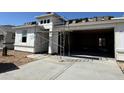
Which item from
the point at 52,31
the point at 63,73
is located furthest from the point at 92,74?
the point at 52,31

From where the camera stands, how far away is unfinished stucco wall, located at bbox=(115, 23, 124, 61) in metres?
9.59

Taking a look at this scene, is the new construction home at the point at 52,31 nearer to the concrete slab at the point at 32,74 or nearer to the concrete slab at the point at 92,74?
the concrete slab at the point at 92,74

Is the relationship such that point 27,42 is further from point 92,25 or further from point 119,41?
point 119,41

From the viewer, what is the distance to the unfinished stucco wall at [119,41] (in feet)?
31.4

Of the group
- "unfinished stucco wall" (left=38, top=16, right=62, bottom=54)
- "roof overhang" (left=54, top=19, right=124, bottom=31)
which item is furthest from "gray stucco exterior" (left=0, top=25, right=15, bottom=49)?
"roof overhang" (left=54, top=19, right=124, bottom=31)

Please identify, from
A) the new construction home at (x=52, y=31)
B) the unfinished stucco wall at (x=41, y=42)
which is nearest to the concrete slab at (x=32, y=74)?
the new construction home at (x=52, y=31)

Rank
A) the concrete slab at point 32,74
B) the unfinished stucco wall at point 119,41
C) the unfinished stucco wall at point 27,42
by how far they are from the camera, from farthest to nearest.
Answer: the unfinished stucco wall at point 27,42, the unfinished stucco wall at point 119,41, the concrete slab at point 32,74

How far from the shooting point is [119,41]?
9.73 m

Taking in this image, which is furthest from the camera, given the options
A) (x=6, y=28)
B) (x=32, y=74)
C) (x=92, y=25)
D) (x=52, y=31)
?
(x=6, y=28)

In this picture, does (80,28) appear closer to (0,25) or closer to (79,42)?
(79,42)

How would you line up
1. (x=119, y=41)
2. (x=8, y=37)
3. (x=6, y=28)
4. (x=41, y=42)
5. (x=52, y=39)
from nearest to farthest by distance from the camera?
(x=119, y=41)
(x=52, y=39)
(x=41, y=42)
(x=8, y=37)
(x=6, y=28)

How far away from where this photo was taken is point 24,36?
48.5 feet
